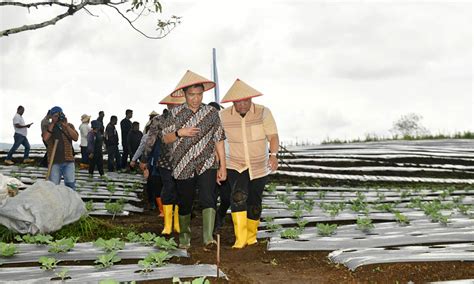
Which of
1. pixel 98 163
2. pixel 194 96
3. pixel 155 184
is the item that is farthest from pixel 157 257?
pixel 98 163

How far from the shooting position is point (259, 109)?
23.3ft

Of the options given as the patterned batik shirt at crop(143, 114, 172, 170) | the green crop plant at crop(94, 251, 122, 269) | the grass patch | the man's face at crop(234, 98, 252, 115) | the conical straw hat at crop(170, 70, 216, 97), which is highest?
the conical straw hat at crop(170, 70, 216, 97)

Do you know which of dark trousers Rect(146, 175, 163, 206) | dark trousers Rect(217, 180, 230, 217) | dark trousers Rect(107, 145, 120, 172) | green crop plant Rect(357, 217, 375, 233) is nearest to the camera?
green crop plant Rect(357, 217, 375, 233)

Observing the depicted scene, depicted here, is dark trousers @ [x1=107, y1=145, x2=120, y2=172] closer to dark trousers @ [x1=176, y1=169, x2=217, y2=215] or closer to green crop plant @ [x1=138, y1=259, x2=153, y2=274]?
dark trousers @ [x1=176, y1=169, x2=217, y2=215]

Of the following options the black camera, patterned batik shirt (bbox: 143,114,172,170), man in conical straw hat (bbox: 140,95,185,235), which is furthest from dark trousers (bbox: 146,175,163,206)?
the black camera

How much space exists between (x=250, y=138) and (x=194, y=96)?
0.83 m

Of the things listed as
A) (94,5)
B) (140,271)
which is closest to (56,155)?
(94,5)

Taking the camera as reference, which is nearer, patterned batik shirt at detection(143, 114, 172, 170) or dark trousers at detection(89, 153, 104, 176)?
patterned batik shirt at detection(143, 114, 172, 170)

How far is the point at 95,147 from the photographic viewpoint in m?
15.8

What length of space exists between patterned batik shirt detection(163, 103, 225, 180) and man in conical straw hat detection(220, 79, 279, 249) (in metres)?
0.35

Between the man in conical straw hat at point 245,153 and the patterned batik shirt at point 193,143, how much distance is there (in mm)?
353

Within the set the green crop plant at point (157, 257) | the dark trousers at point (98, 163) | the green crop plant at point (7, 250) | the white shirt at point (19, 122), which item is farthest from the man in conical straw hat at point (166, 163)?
the white shirt at point (19, 122)

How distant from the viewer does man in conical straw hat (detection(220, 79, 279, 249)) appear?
700 centimetres

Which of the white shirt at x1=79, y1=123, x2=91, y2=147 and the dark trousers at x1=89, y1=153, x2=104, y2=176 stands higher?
the white shirt at x1=79, y1=123, x2=91, y2=147
